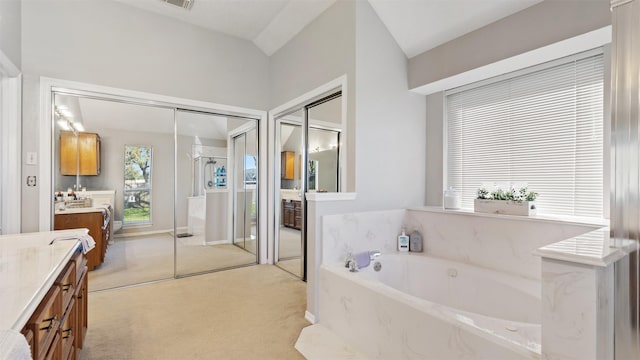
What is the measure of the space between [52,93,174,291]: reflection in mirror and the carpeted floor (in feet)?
1.95

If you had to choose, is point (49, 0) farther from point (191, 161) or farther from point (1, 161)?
point (191, 161)

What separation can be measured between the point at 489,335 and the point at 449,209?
5.27 feet

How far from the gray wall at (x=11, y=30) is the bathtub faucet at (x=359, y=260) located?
310cm

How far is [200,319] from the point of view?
2402 mm

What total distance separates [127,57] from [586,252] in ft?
12.9

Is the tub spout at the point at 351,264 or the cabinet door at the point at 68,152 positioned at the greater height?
the cabinet door at the point at 68,152

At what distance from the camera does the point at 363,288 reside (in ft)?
6.38

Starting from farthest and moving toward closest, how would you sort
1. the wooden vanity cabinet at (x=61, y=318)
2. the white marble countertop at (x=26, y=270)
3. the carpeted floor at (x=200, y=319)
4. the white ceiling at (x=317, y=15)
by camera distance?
the white ceiling at (x=317, y=15), the carpeted floor at (x=200, y=319), the wooden vanity cabinet at (x=61, y=318), the white marble countertop at (x=26, y=270)

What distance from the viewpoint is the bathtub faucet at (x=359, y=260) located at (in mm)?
2234

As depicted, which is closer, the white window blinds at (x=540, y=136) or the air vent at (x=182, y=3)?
the white window blinds at (x=540, y=136)

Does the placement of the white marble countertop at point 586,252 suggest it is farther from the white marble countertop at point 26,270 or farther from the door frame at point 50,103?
the door frame at point 50,103

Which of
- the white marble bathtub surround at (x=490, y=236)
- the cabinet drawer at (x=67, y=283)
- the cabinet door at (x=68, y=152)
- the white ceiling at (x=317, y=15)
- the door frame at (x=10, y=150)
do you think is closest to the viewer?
the cabinet drawer at (x=67, y=283)

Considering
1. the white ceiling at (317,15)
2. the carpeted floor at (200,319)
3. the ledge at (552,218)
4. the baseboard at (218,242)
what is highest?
the white ceiling at (317,15)

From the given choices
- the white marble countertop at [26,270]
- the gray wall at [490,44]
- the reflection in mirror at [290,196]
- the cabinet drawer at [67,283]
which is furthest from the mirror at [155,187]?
the gray wall at [490,44]
